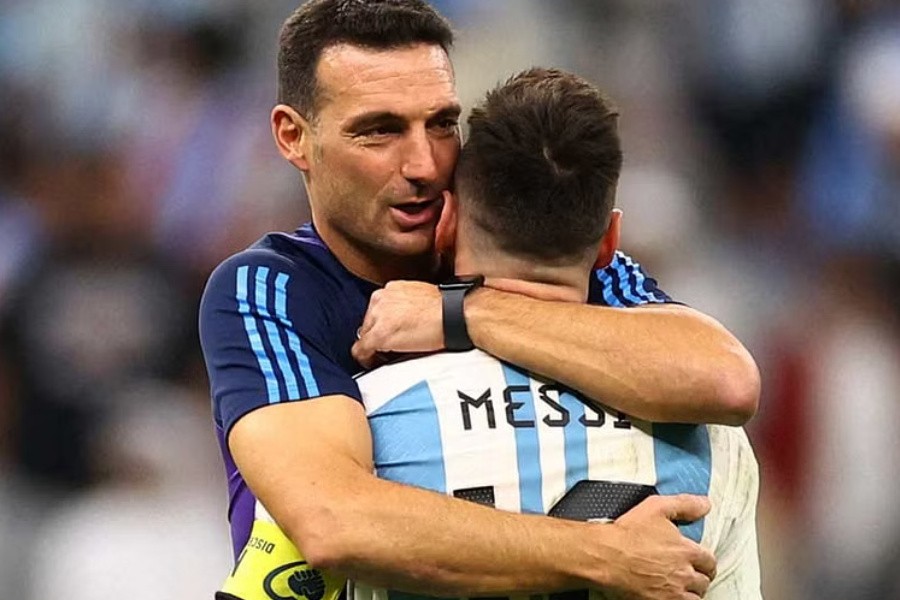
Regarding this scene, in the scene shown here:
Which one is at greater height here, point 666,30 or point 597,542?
point 666,30

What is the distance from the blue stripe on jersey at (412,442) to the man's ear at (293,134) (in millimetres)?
637

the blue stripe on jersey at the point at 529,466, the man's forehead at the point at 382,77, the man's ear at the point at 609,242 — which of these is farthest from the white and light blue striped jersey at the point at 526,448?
the man's forehead at the point at 382,77

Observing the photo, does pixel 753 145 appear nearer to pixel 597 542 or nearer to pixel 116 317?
pixel 116 317

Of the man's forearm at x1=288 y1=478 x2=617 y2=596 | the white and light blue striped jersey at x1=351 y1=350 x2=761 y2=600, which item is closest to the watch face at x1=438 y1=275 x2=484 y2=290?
the white and light blue striped jersey at x1=351 y1=350 x2=761 y2=600

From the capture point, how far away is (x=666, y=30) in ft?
13.8

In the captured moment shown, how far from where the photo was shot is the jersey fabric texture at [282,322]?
182 centimetres

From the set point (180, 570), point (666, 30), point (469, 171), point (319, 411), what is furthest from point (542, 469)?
point (666, 30)

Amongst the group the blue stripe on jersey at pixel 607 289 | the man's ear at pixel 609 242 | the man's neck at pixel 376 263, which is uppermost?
the man's ear at pixel 609 242

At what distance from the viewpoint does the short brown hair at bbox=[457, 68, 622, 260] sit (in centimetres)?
175

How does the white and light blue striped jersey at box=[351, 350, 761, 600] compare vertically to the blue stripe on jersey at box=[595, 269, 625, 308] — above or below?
below

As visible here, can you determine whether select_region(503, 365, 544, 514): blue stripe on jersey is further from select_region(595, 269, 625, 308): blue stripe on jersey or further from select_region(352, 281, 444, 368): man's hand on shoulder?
select_region(595, 269, 625, 308): blue stripe on jersey

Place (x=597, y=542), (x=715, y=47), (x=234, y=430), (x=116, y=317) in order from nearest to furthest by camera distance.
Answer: (x=597, y=542), (x=234, y=430), (x=116, y=317), (x=715, y=47)

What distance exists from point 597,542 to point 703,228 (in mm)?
2459

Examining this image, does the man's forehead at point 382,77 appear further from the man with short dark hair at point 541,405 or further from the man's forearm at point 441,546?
the man's forearm at point 441,546
